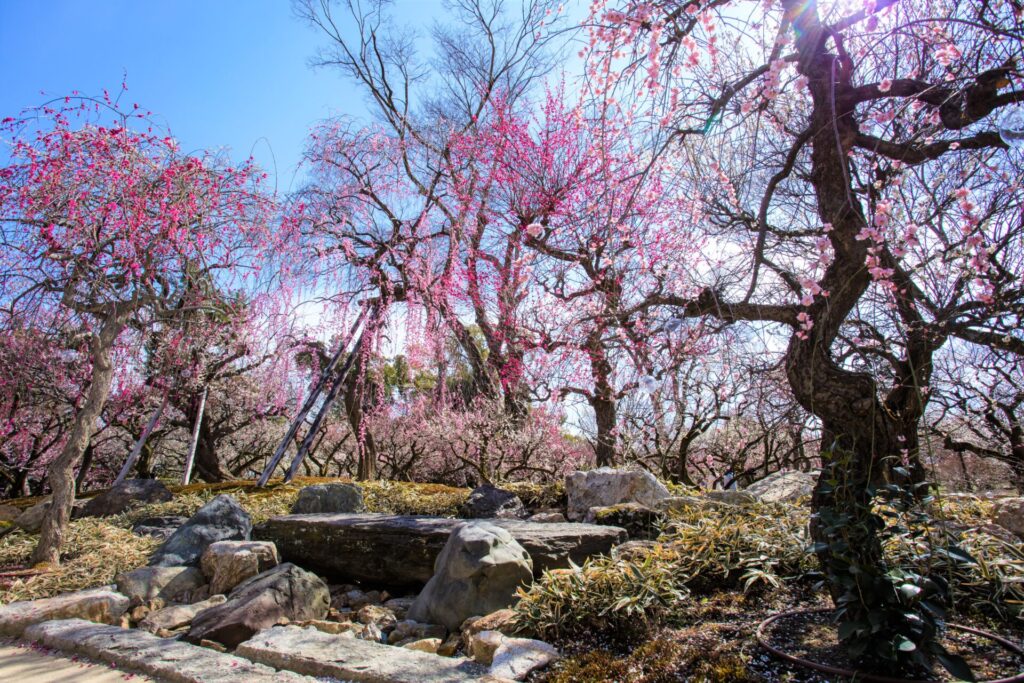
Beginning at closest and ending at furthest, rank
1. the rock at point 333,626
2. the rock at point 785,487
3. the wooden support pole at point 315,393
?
1. the rock at point 333,626
2. the rock at point 785,487
3. the wooden support pole at point 315,393

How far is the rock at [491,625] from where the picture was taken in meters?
3.15

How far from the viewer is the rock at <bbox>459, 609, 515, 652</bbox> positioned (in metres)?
3.15

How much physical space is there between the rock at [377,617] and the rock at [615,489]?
220cm

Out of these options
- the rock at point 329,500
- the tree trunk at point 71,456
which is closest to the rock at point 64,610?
the tree trunk at point 71,456

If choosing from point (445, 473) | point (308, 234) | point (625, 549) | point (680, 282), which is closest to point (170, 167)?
point (308, 234)

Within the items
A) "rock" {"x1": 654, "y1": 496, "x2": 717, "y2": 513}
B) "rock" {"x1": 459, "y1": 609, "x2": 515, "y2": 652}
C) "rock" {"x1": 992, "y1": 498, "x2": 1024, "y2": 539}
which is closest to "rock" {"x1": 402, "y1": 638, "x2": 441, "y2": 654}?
"rock" {"x1": 459, "y1": 609, "x2": 515, "y2": 652}

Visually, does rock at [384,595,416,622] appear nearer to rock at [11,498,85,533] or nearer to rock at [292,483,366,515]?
rock at [292,483,366,515]

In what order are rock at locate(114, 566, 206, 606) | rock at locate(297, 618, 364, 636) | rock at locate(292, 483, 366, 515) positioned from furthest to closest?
rock at locate(292, 483, 366, 515) < rock at locate(114, 566, 206, 606) < rock at locate(297, 618, 364, 636)

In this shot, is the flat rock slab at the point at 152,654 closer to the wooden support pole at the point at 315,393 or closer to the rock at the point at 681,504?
the rock at the point at 681,504

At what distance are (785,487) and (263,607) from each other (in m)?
3.97

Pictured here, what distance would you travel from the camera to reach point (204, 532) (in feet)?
17.5

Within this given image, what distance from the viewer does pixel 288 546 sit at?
5.04 metres

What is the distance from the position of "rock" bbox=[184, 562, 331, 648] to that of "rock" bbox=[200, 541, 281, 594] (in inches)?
13.0

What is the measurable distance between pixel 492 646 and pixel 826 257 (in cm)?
246
